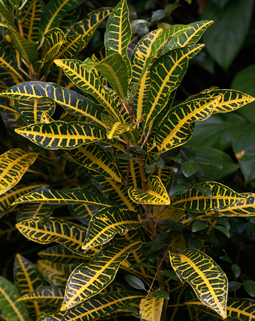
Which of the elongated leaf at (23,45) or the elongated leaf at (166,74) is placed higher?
the elongated leaf at (23,45)

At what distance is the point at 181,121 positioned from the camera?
59cm

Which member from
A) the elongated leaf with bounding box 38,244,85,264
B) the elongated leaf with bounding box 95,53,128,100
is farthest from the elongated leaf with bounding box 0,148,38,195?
the elongated leaf with bounding box 95,53,128,100

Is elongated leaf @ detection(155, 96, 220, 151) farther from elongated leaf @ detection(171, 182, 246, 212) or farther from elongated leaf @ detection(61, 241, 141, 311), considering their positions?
elongated leaf @ detection(61, 241, 141, 311)

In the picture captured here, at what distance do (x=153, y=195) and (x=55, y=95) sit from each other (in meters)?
0.28

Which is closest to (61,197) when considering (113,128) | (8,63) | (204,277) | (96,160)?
(96,160)

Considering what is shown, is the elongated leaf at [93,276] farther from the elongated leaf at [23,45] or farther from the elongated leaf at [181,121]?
the elongated leaf at [23,45]

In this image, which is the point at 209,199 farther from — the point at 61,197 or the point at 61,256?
the point at 61,256

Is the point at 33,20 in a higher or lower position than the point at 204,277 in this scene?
higher

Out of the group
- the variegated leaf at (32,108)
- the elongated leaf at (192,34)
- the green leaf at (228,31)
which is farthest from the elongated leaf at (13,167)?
the green leaf at (228,31)

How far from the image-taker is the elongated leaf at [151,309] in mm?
634

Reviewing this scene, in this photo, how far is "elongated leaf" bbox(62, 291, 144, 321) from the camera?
2.23 feet

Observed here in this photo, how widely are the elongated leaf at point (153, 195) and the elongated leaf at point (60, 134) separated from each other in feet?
0.45

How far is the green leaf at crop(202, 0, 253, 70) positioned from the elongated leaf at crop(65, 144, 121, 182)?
0.83 m

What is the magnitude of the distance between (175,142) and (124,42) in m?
0.23
